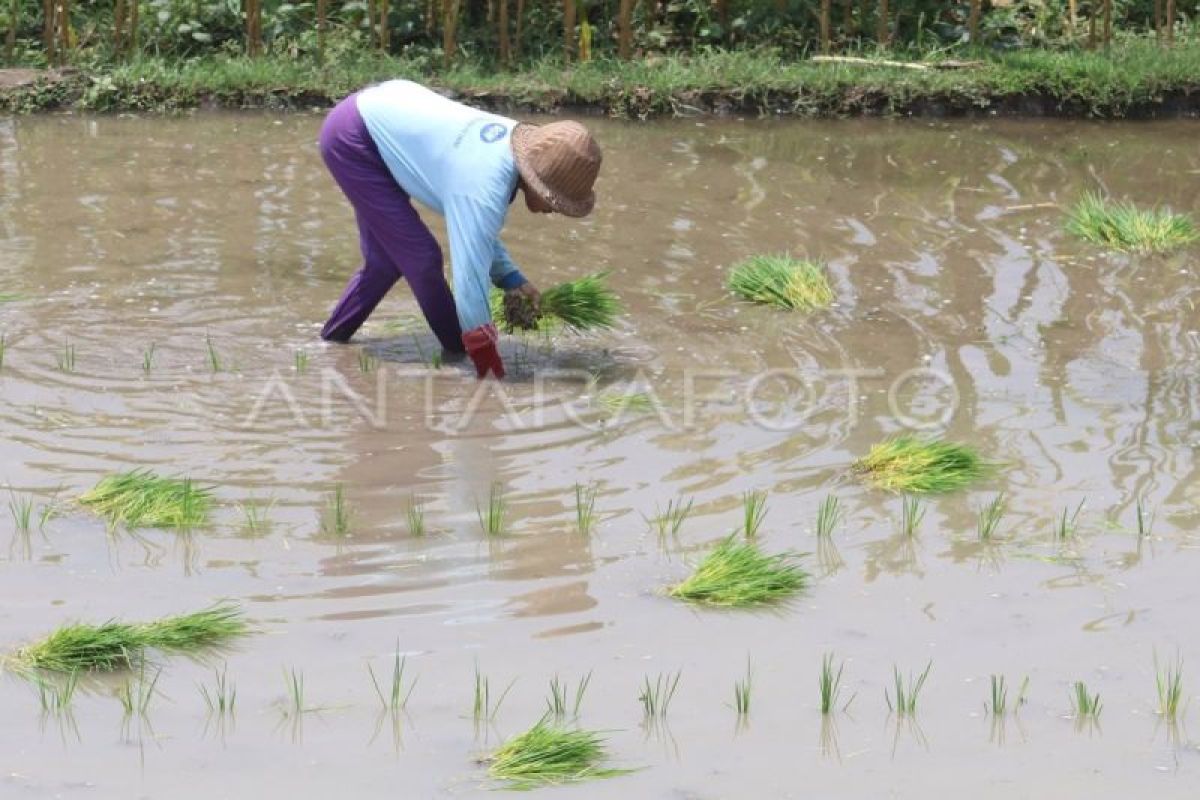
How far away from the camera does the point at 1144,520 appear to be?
5.07m

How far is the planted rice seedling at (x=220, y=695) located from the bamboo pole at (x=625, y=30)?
23.8ft

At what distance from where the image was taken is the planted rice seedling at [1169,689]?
3.99 metres

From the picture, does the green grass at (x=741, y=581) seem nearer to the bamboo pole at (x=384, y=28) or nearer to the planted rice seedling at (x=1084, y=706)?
the planted rice seedling at (x=1084, y=706)

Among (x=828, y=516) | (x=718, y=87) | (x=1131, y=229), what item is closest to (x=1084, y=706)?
(x=828, y=516)

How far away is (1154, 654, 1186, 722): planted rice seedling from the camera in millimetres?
3990

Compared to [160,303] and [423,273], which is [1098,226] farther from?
[160,303]

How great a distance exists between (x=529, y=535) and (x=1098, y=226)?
3.85 meters

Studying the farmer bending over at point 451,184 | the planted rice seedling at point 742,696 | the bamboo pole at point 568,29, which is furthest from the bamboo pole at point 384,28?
the planted rice seedling at point 742,696

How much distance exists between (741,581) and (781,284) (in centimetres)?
271

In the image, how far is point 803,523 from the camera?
5055mm

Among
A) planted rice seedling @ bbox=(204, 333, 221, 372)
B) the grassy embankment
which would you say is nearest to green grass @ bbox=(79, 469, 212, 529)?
planted rice seedling @ bbox=(204, 333, 221, 372)

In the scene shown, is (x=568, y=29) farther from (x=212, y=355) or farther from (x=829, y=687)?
(x=829, y=687)

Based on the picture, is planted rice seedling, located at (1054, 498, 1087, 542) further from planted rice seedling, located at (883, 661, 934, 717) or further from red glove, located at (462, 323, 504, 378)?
red glove, located at (462, 323, 504, 378)

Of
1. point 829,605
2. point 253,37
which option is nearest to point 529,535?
point 829,605
